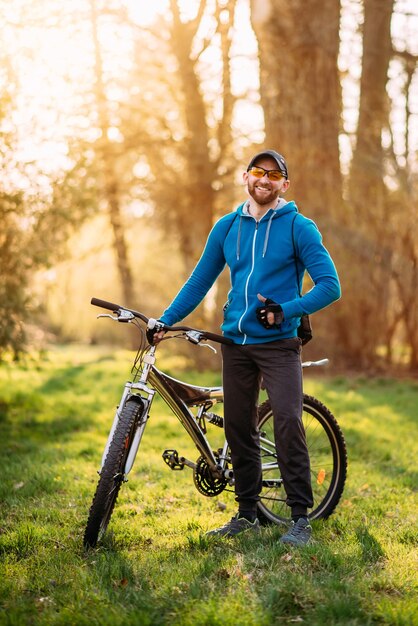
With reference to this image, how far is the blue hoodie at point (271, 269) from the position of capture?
13.1 feet

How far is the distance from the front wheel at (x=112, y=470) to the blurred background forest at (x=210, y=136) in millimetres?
4918

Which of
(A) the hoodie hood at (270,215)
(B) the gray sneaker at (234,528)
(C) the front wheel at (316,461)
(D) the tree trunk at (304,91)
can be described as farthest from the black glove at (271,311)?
(D) the tree trunk at (304,91)

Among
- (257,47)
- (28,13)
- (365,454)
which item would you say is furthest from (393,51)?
(365,454)

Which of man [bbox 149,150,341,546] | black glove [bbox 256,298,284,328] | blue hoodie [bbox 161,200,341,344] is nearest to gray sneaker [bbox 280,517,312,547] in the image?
man [bbox 149,150,341,546]

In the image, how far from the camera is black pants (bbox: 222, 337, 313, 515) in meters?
4.16

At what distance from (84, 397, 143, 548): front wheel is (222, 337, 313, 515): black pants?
0.60 m

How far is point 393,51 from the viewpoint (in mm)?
13227

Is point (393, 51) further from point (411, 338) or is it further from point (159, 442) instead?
point (159, 442)

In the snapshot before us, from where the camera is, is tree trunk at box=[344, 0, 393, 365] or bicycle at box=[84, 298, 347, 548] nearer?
→ bicycle at box=[84, 298, 347, 548]

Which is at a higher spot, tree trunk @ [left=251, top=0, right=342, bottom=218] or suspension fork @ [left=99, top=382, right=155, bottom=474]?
tree trunk @ [left=251, top=0, right=342, bottom=218]

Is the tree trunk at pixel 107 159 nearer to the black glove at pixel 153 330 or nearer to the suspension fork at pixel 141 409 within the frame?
the black glove at pixel 153 330

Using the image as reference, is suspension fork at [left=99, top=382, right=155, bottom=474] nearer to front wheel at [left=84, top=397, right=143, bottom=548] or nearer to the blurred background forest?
front wheel at [left=84, top=397, right=143, bottom=548]

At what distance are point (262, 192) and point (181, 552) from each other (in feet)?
6.74

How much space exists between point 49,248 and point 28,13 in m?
4.89
